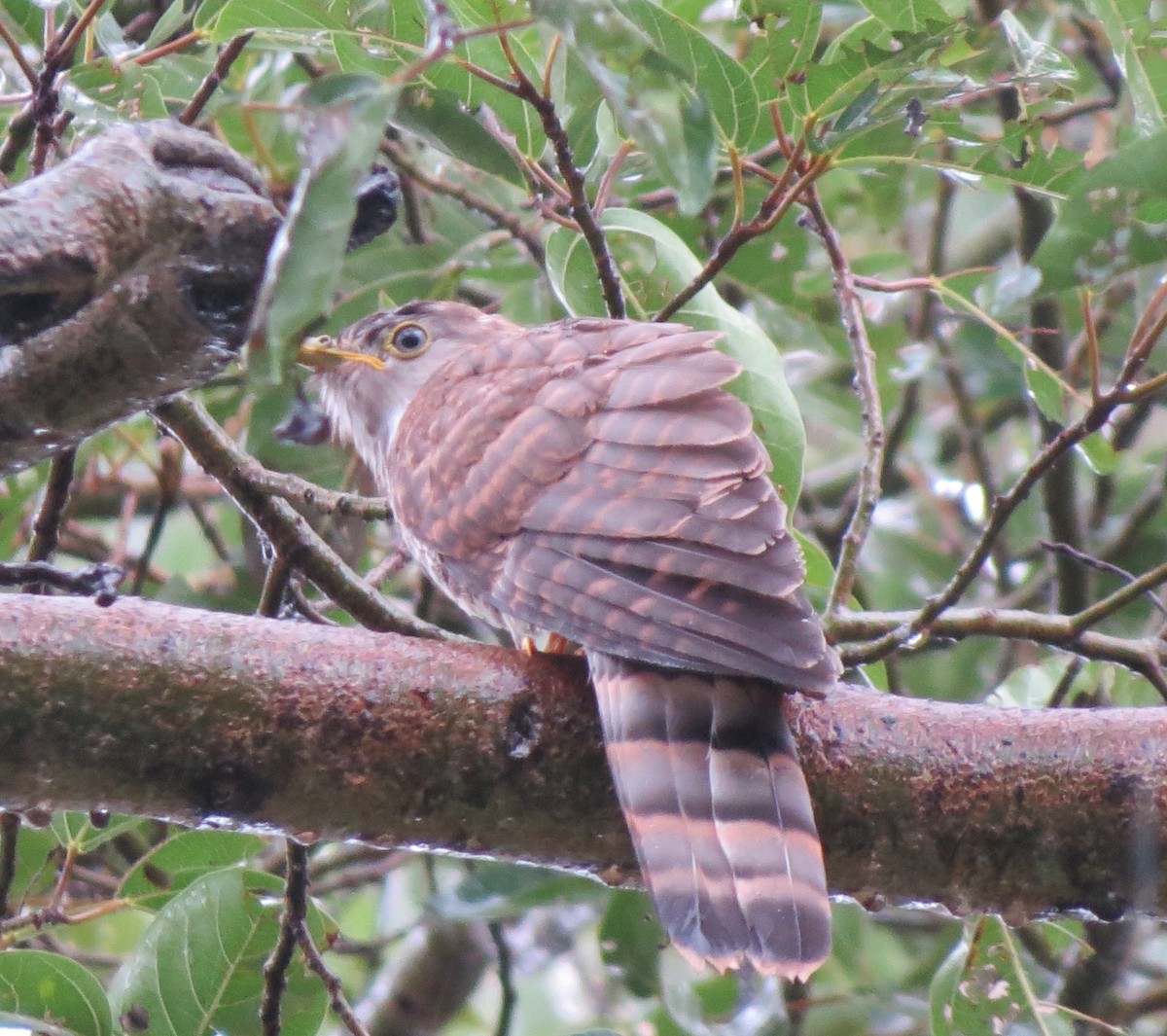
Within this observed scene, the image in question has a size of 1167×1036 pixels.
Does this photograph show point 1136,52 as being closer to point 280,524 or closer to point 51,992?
point 280,524

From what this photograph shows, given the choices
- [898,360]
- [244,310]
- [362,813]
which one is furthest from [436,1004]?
[244,310]

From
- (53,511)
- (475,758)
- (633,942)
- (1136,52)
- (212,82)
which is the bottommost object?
(633,942)

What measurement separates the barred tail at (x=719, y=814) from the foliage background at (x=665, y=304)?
613mm

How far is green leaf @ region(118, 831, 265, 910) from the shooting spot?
9.50ft

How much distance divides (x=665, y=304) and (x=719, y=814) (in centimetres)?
139

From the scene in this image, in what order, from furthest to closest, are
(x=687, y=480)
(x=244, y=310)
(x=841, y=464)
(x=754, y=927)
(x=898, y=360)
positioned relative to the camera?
1. (x=841, y=464)
2. (x=898, y=360)
3. (x=687, y=480)
4. (x=244, y=310)
5. (x=754, y=927)

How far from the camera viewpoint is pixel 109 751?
6.44ft

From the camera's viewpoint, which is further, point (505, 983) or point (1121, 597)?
point (505, 983)

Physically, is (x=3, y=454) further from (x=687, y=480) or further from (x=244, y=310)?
(x=687, y=480)

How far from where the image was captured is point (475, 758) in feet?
6.90

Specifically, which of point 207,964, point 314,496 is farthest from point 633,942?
point 314,496

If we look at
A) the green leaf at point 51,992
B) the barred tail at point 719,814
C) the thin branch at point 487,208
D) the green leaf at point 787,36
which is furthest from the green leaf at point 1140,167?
the green leaf at point 51,992

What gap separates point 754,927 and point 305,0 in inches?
62.1

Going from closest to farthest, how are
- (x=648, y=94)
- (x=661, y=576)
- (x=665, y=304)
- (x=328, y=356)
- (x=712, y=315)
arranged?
(x=648, y=94)
(x=661, y=576)
(x=712, y=315)
(x=665, y=304)
(x=328, y=356)
